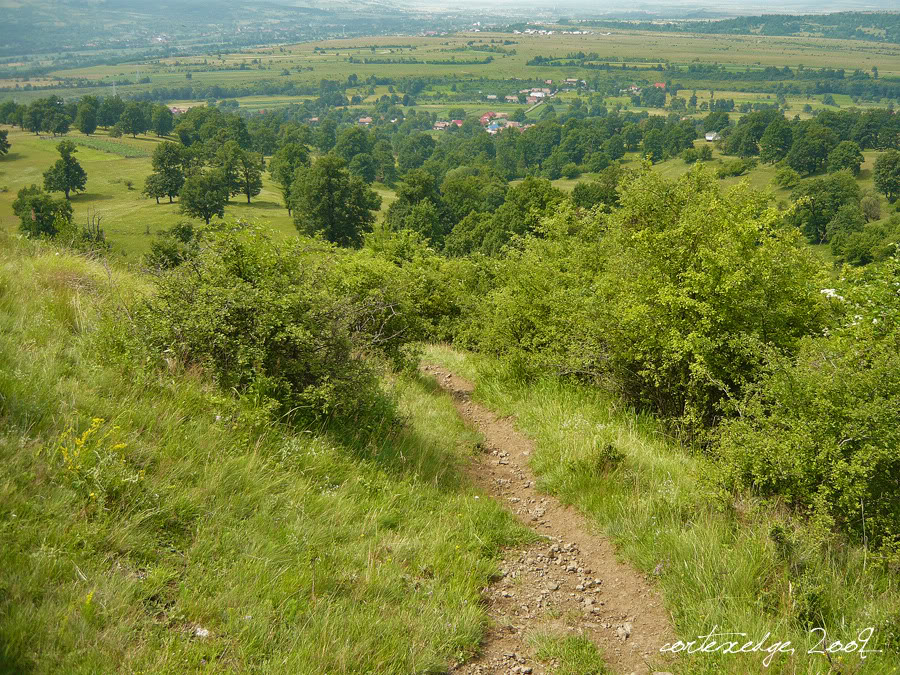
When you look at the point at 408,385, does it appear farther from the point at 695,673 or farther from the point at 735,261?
the point at 695,673

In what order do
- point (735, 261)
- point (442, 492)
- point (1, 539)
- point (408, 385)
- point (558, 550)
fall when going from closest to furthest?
point (1, 539) < point (558, 550) < point (442, 492) < point (735, 261) < point (408, 385)

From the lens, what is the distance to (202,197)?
73062mm

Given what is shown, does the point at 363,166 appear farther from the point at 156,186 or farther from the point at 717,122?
the point at 717,122

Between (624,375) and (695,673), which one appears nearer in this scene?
(695,673)

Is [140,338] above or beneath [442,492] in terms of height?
above

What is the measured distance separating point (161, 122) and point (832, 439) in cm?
14888

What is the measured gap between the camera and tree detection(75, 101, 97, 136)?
395 ft

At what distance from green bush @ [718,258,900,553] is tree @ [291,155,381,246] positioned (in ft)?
189

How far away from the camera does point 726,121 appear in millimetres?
151750

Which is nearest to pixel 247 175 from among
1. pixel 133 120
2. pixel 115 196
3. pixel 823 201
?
pixel 115 196

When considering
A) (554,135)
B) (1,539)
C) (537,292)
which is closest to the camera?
(1,539)

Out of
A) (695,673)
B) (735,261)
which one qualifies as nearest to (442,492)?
(695,673)

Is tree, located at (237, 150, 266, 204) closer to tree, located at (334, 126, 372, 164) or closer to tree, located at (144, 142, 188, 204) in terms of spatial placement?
tree, located at (144, 142, 188, 204)

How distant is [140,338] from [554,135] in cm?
14951
